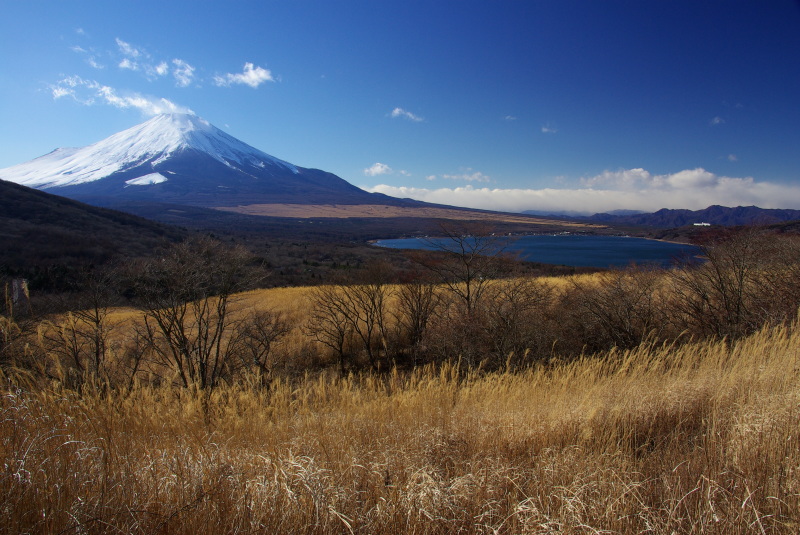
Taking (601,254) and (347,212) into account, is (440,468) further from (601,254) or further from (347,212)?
(347,212)

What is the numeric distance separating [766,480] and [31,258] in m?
47.1

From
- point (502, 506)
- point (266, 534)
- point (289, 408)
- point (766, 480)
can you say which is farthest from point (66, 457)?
point (766, 480)

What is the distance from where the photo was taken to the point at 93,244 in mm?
38688

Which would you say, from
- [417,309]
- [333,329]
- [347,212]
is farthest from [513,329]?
[347,212]

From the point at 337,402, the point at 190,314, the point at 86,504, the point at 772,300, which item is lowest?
the point at 190,314

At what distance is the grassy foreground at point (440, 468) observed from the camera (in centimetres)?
155

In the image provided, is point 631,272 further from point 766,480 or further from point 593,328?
point 766,480

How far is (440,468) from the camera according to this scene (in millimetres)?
2227

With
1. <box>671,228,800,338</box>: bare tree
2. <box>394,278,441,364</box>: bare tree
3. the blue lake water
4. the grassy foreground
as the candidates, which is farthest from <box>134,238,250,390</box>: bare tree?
<box>671,228,800,338</box>: bare tree

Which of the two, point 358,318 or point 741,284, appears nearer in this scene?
point 741,284

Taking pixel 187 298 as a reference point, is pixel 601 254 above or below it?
above

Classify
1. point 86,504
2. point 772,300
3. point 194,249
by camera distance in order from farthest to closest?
1. point 194,249
2. point 772,300
3. point 86,504

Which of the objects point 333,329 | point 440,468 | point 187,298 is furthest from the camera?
point 333,329

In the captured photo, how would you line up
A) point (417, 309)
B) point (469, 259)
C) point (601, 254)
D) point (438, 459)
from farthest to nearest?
1. point (601, 254)
2. point (417, 309)
3. point (469, 259)
4. point (438, 459)
